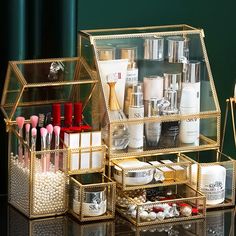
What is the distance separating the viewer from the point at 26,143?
2.39m

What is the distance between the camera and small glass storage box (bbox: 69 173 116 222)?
7.73 feet

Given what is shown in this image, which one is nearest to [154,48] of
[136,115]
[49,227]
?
[136,115]

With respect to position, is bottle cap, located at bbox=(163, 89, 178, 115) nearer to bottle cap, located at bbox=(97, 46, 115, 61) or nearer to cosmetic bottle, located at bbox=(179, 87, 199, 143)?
cosmetic bottle, located at bbox=(179, 87, 199, 143)

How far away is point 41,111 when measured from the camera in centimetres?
249

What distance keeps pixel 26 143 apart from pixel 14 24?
334mm

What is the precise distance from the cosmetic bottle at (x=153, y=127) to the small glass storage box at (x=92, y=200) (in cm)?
16

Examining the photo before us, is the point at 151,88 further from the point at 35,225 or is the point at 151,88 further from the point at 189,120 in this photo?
the point at 35,225

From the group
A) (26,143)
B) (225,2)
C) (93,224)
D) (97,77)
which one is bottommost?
(93,224)

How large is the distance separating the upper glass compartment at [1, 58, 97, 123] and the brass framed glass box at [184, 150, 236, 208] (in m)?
0.32

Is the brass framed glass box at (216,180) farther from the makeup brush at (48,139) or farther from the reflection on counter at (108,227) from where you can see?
the makeup brush at (48,139)

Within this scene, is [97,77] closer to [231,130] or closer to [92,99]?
[92,99]

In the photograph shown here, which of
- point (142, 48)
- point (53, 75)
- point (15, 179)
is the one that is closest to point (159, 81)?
point (142, 48)

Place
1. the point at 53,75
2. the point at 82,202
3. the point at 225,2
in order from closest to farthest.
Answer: the point at 82,202 < the point at 53,75 < the point at 225,2

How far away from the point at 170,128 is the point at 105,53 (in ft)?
0.79
